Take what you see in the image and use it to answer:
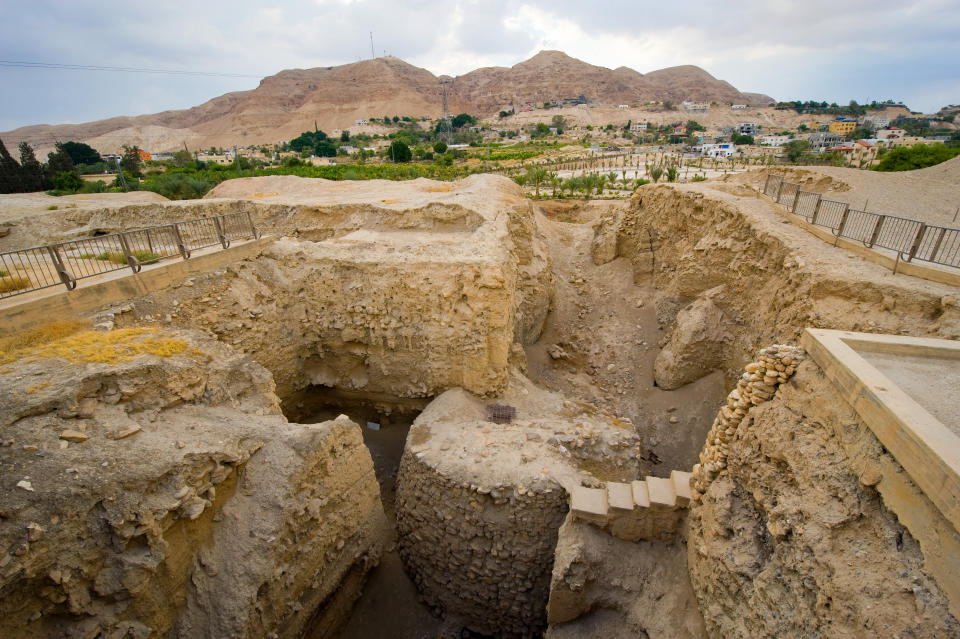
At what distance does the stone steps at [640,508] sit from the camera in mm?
5532

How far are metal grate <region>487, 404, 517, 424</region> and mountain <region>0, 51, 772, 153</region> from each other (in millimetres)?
105025

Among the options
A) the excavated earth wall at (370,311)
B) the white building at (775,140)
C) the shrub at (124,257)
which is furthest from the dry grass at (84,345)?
the white building at (775,140)

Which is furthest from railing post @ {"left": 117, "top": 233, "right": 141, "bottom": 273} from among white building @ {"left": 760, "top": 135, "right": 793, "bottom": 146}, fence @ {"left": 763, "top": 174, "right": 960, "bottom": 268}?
white building @ {"left": 760, "top": 135, "right": 793, "bottom": 146}

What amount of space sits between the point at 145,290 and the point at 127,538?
179 inches

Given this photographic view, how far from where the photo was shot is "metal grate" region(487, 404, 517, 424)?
348 inches

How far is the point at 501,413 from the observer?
353 inches

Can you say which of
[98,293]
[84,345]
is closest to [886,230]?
[84,345]

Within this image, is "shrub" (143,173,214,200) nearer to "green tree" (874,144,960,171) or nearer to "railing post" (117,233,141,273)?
"railing post" (117,233,141,273)

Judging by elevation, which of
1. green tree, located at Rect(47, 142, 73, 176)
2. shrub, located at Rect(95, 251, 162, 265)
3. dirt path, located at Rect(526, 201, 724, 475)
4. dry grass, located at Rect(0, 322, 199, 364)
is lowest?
dirt path, located at Rect(526, 201, 724, 475)

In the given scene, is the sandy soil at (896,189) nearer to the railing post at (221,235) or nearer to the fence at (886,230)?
the fence at (886,230)

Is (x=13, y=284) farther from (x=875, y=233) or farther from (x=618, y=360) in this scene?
(x=875, y=233)

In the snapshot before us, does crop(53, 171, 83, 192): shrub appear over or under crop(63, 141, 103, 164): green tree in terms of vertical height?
under

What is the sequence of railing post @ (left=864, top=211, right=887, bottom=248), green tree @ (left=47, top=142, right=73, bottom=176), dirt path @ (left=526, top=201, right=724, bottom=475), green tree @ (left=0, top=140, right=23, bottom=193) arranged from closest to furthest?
railing post @ (left=864, top=211, right=887, bottom=248), dirt path @ (left=526, top=201, right=724, bottom=475), green tree @ (left=0, top=140, right=23, bottom=193), green tree @ (left=47, top=142, right=73, bottom=176)

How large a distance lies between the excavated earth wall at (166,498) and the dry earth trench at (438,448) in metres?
0.03
